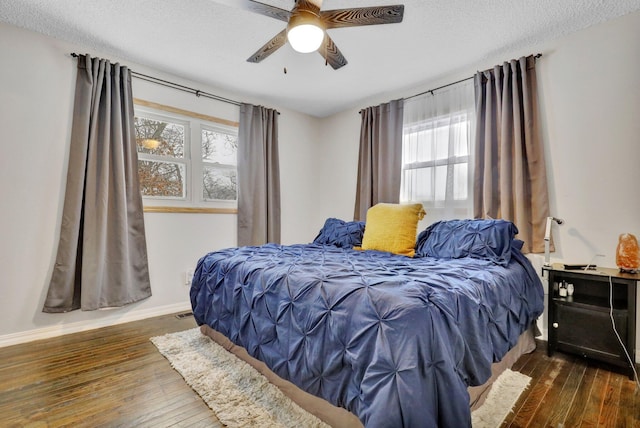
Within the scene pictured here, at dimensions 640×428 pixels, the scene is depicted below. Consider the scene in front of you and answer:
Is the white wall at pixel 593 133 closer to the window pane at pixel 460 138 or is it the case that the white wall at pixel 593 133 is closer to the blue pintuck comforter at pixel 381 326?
the window pane at pixel 460 138

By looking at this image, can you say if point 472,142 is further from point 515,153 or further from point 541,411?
point 541,411

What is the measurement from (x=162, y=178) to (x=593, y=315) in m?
3.71

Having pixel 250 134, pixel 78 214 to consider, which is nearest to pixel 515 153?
pixel 250 134

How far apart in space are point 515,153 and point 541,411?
72.2 inches

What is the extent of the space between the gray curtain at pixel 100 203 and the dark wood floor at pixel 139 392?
0.46 m

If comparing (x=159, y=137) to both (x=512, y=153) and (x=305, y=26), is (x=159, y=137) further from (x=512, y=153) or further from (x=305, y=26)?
(x=512, y=153)

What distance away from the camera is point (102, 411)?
4.95 feet

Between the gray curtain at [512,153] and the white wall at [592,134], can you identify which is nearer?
the white wall at [592,134]

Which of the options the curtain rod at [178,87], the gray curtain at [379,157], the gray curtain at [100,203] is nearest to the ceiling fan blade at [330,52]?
the gray curtain at [379,157]

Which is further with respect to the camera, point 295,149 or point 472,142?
point 295,149

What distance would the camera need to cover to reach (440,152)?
123 inches

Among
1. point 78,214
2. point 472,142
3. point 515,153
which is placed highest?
point 472,142

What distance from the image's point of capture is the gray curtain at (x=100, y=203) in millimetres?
2500

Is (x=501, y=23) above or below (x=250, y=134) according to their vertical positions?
above
